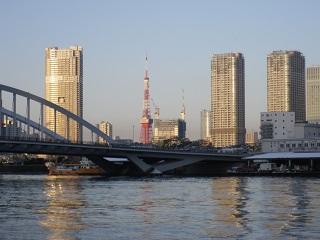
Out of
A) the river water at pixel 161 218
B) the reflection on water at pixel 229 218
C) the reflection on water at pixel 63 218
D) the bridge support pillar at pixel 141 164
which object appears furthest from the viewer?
the bridge support pillar at pixel 141 164

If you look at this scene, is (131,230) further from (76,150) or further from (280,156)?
(280,156)

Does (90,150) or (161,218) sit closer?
(161,218)

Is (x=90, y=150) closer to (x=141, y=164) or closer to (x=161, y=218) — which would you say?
(x=141, y=164)

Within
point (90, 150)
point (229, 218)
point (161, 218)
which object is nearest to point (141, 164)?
point (90, 150)

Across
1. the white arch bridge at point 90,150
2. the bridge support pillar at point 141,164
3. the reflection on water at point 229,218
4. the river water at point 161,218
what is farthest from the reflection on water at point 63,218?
the bridge support pillar at point 141,164

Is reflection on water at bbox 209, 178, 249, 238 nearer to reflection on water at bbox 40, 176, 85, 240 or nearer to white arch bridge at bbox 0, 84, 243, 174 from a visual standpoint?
reflection on water at bbox 40, 176, 85, 240

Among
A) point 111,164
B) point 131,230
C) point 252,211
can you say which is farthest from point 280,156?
point 131,230

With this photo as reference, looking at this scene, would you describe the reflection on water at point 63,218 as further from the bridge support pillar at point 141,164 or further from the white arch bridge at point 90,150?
the bridge support pillar at point 141,164

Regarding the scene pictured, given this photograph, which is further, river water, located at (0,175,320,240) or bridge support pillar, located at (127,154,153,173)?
bridge support pillar, located at (127,154,153,173)

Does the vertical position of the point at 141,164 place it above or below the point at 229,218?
above

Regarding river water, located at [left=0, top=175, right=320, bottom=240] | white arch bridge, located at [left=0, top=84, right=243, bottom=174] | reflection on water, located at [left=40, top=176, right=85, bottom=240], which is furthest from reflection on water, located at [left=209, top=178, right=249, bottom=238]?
white arch bridge, located at [left=0, top=84, right=243, bottom=174]

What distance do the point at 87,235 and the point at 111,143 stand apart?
389 ft

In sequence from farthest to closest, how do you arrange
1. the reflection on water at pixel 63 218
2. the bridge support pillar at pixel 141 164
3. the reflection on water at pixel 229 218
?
the bridge support pillar at pixel 141 164 < the reflection on water at pixel 63 218 < the reflection on water at pixel 229 218

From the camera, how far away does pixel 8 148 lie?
130375 mm
